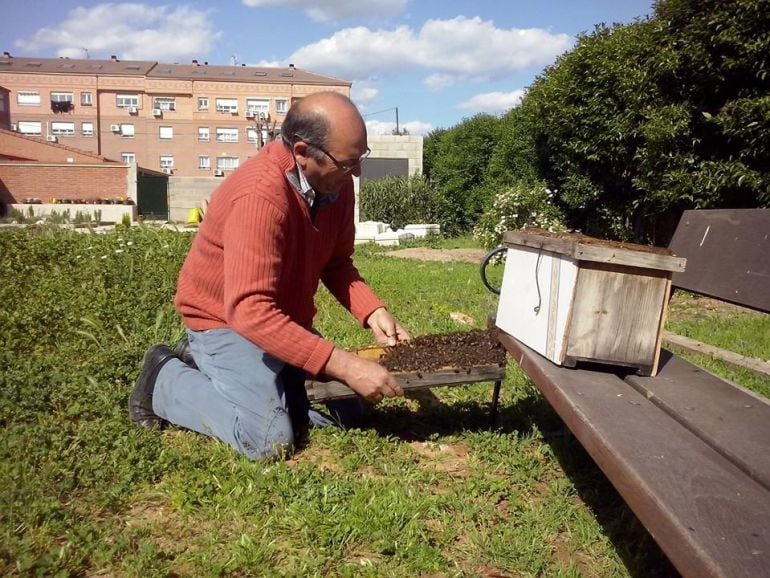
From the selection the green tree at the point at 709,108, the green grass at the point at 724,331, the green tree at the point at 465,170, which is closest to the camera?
the green grass at the point at 724,331

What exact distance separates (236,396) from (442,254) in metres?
10.4

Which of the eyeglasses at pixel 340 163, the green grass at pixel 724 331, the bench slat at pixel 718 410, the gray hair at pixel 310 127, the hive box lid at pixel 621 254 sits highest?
the gray hair at pixel 310 127

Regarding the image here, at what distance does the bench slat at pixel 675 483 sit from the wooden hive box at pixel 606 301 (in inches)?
9.3

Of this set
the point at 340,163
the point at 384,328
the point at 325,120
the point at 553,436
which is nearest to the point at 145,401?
the point at 384,328

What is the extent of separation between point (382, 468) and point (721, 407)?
142 cm

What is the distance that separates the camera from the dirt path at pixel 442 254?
1205 centimetres

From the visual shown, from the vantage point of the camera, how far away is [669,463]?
1476mm

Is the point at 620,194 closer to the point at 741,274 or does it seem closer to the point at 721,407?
the point at 741,274

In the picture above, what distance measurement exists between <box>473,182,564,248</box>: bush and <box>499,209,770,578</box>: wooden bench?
29.9 ft

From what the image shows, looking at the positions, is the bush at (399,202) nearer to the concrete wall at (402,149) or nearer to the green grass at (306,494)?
the concrete wall at (402,149)

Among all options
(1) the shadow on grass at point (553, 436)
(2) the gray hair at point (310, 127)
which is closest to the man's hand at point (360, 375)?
(1) the shadow on grass at point (553, 436)

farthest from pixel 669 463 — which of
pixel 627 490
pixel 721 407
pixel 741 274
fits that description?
pixel 741 274

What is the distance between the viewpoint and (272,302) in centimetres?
254

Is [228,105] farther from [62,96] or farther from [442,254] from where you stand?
[442,254]
